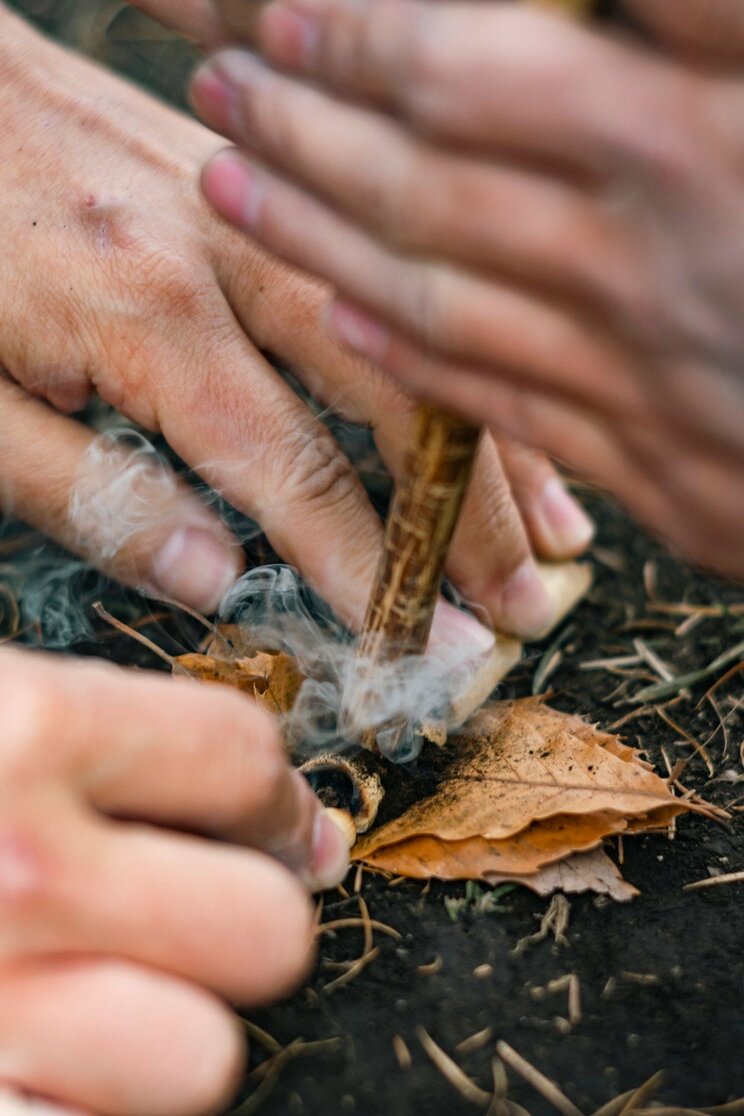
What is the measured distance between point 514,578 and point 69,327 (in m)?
0.81

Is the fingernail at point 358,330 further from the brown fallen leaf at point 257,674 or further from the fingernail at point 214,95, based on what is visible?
the brown fallen leaf at point 257,674

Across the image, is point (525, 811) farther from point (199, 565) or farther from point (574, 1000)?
point (199, 565)

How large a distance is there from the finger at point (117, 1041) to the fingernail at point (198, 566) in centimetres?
78

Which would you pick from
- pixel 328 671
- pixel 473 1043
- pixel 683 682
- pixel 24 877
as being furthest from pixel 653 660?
pixel 24 877

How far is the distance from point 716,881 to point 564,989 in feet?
0.90

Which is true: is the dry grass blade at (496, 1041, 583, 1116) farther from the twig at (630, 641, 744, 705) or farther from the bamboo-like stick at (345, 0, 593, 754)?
the twig at (630, 641, 744, 705)

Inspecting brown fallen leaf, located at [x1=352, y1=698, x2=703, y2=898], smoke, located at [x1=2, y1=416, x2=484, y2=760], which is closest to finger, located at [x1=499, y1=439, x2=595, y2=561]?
smoke, located at [x1=2, y1=416, x2=484, y2=760]

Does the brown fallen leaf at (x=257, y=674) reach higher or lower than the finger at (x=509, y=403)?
lower

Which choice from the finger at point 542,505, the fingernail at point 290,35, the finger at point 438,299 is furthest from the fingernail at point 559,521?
the fingernail at point 290,35

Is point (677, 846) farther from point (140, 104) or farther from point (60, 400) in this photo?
point (140, 104)

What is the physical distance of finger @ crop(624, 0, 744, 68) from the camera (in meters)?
0.75

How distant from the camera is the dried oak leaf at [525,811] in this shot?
1.40 meters

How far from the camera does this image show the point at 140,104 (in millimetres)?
2076

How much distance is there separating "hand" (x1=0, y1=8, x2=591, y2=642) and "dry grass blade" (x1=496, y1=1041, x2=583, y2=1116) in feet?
2.06
